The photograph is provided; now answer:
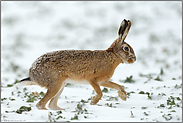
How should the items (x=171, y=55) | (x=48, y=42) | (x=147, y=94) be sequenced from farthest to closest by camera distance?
(x=48, y=42) → (x=171, y=55) → (x=147, y=94)

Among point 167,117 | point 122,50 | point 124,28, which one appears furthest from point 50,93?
point 167,117

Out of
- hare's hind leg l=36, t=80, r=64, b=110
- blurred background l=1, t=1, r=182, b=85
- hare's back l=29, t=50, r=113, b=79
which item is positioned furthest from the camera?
blurred background l=1, t=1, r=182, b=85

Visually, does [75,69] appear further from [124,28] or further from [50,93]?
[124,28]

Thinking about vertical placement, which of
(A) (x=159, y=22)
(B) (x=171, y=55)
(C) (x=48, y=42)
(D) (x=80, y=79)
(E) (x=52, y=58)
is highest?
(A) (x=159, y=22)

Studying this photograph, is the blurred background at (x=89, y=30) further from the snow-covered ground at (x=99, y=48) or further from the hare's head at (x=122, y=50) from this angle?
the hare's head at (x=122, y=50)

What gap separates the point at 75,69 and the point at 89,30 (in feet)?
35.6

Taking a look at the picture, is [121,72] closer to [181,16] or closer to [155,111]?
[155,111]

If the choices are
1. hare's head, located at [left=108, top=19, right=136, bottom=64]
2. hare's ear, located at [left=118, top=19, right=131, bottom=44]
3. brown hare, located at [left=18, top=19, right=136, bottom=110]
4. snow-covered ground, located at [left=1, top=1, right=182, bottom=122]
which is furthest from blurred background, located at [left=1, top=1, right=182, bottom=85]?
A: hare's ear, located at [left=118, top=19, right=131, bottom=44]

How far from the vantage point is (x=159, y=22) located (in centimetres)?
1698

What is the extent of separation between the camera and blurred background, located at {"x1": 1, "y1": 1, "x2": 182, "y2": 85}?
486 inches

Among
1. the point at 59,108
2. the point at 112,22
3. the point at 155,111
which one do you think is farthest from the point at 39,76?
the point at 112,22

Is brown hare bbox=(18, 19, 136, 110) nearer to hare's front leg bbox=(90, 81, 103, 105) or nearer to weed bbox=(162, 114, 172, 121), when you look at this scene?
hare's front leg bbox=(90, 81, 103, 105)

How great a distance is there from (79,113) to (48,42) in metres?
10.4

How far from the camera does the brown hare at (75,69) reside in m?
5.77
